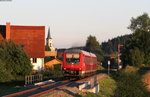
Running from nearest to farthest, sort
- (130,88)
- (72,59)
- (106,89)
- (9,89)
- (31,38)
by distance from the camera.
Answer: (9,89), (106,89), (72,59), (130,88), (31,38)

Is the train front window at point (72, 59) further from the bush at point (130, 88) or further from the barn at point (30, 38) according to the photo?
the barn at point (30, 38)

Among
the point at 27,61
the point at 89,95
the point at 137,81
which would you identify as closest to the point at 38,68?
the point at 27,61

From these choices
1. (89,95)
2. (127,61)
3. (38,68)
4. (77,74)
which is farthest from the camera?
(127,61)

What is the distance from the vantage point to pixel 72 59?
120 feet

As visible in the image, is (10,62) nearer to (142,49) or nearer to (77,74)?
(77,74)

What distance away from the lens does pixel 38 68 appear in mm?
61938

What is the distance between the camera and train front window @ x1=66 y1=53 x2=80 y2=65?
36.5m

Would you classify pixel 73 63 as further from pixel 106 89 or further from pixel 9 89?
pixel 9 89

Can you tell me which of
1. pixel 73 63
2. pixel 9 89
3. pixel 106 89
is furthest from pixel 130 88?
pixel 9 89

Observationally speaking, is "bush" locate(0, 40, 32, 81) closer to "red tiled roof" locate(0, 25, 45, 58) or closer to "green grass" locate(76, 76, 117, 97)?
"green grass" locate(76, 76, 117, 97)

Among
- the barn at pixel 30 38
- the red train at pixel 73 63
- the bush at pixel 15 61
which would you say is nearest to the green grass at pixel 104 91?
the red train at pixel 73 63

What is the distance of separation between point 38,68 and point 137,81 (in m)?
23.0

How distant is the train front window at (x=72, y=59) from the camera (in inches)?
1437

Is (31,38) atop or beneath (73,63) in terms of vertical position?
atop
